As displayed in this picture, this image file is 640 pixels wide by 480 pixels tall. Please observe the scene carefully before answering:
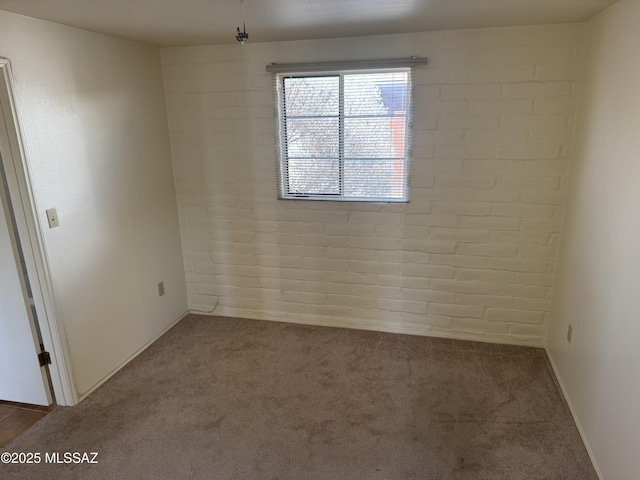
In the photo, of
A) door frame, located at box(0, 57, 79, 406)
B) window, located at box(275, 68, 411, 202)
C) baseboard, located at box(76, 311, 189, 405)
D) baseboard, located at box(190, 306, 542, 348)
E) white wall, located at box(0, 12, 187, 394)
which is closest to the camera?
door frame, located at box(0, 57, 79, 406)

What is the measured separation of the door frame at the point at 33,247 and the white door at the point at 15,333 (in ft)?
0.17

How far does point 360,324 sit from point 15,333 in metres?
2.27

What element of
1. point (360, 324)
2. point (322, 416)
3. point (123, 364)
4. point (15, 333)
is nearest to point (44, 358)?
point (15, 333)

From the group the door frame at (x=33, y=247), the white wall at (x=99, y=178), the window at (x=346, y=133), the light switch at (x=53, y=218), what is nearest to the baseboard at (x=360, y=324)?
the white wall at (x=99, y=178)

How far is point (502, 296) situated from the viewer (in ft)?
9.87

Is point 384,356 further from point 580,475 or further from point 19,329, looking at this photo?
point 19,329

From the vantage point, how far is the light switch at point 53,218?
7.43 ft

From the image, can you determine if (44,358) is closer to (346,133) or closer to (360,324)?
(360,324)

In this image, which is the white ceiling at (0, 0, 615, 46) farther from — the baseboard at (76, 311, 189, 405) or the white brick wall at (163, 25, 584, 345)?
the baseboard at (76, 311, 189, 405)

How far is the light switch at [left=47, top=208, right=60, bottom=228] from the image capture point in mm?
2264

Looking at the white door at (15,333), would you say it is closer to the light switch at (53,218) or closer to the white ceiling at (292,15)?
the light switch at (53,218)

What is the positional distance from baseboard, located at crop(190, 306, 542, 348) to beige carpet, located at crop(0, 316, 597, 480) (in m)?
0.08

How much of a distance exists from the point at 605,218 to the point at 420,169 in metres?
1.17

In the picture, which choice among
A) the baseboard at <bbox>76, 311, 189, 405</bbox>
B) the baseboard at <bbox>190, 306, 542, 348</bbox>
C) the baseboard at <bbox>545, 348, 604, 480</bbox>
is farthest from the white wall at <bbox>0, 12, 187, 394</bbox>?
the baseboard at <bbox>545, 348, 604, 480</bbox>
